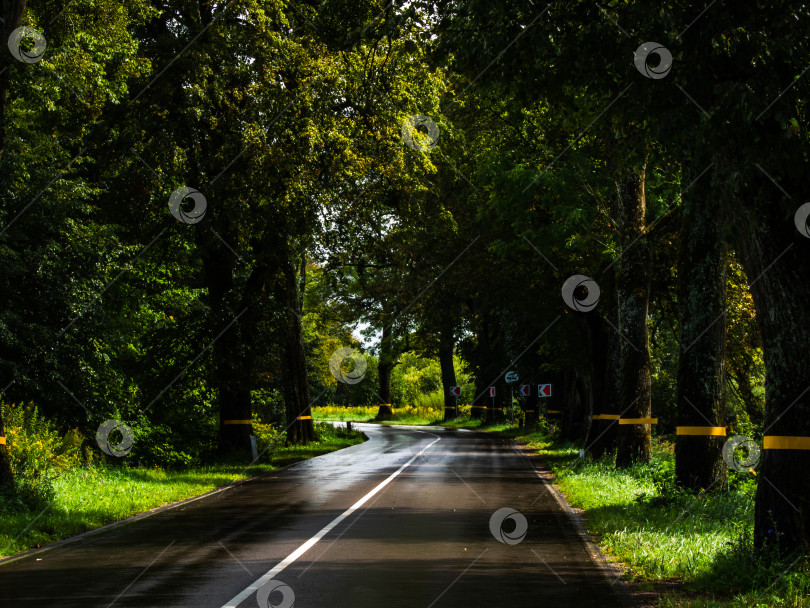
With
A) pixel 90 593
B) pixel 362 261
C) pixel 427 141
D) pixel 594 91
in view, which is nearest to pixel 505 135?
pixel 427 141

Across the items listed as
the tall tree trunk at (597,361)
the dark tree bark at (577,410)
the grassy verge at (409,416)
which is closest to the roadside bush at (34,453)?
the tall tree trunk at (597,361)

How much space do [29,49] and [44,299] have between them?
4.47 metres

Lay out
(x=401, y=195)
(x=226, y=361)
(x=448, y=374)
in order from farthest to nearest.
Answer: (x=448, y=374), (x=226, y=361), (x=401, y=195)

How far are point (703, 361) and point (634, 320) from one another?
20.5 feet

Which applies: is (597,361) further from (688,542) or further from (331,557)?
(331,557)

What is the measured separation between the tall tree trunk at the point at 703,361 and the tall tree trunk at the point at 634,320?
5.45 meters

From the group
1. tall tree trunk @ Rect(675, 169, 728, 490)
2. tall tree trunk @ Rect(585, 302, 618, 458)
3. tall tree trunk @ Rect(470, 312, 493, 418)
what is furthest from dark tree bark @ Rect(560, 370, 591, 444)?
tall tree trunk @ Rect(675, 169, 728, 490)

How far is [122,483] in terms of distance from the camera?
17281 mm

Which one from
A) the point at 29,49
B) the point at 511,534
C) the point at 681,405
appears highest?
the point at 29,49

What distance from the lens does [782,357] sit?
8961mm

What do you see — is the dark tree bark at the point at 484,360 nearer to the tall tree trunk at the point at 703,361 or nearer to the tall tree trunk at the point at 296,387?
the tall tree trunk at the point at 296,387

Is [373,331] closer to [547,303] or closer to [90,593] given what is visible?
[547,303]

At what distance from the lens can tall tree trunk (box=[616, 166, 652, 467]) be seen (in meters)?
20.1

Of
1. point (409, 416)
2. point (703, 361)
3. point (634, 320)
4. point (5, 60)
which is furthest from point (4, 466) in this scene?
point (409, 416)
